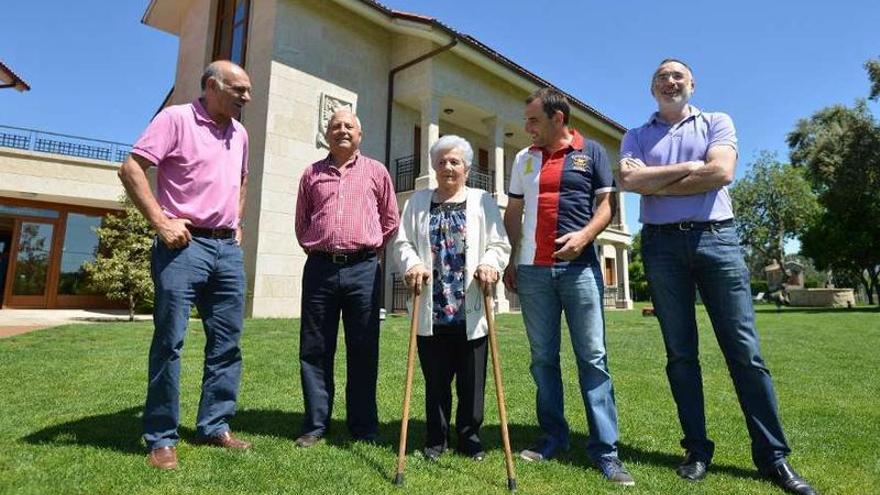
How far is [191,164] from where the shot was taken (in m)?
2.88

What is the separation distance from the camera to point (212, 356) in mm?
3041

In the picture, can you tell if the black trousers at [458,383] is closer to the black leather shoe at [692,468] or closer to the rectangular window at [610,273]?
the black leather shoe at [692,468]

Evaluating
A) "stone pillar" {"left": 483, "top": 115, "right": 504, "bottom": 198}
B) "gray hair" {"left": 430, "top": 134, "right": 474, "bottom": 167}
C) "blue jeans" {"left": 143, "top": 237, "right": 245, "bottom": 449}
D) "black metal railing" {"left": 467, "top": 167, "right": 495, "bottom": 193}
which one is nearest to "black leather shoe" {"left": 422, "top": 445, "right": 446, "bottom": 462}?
"blue jeans" {"left": 143, "top": 237, "right": 245, "bottom": 449}

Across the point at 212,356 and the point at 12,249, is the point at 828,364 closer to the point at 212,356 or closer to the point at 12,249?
the point at 212,356

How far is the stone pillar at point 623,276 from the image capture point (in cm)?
2391

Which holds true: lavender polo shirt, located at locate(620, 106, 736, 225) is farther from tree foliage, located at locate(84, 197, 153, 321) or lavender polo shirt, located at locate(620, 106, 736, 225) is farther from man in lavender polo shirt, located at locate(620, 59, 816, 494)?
tree foliage, located at locate(84, 197, 153, 321)

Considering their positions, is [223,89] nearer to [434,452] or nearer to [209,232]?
[209,232]

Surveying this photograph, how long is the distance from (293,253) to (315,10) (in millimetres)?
6462

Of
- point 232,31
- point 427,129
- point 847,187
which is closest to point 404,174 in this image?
point 427,129

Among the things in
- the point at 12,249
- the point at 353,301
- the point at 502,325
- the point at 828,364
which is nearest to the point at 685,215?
the point at 353,301

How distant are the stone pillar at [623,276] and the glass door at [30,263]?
22.2 meters

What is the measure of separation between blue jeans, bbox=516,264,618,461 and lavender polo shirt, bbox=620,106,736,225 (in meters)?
0.51

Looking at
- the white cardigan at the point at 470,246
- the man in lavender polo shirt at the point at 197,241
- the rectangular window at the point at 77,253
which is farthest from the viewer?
the rectangular window at the point at 77,253

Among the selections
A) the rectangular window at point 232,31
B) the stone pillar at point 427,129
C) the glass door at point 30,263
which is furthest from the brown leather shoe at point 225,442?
the glass door at point 30,263
